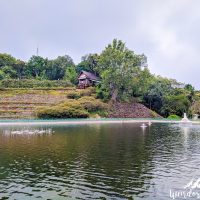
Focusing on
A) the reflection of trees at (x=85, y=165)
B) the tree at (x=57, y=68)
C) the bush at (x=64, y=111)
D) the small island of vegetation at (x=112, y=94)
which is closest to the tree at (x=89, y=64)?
the tree at (x=57, y=68)

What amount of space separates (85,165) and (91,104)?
227ft

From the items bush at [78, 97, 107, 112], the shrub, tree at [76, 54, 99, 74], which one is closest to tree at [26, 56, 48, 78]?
tree at [76, 54, 99, 74]

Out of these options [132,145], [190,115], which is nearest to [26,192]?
[132,145]

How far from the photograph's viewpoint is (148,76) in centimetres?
10506

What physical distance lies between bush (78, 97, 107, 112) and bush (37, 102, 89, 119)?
310cm

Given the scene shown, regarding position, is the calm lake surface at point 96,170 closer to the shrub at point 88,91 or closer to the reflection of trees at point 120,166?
the reflection of trees at point 120,166

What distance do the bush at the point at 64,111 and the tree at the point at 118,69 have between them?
53.4ft

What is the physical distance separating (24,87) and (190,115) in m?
57.1

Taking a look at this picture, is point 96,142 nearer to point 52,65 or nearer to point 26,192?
point 26,192

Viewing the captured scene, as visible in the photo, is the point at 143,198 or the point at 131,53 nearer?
the point at 143,198

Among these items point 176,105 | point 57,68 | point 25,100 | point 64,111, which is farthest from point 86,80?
point 176,105

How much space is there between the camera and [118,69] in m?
103

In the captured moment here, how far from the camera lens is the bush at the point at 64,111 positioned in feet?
284

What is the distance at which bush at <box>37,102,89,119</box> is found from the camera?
86.4 metres
